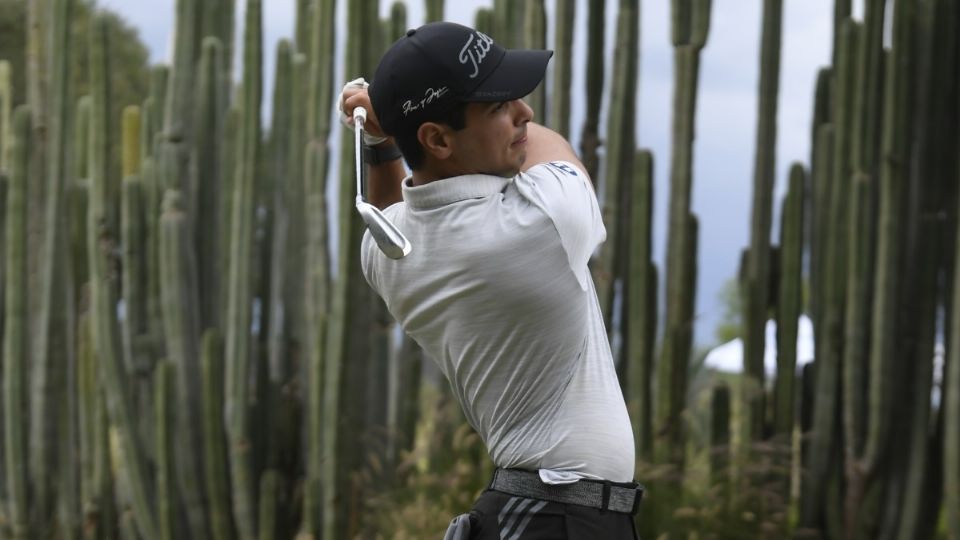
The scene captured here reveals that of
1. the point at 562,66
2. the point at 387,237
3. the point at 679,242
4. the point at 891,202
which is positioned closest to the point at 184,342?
the point at 562,66

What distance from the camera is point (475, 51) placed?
242cm

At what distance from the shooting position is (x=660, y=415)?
5.82 metres

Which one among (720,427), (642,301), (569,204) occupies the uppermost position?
(569,204)

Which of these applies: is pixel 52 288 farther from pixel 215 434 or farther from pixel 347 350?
pixel 347 350

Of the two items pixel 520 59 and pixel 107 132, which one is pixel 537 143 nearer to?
pixel 520 59

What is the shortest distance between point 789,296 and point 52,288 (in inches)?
146

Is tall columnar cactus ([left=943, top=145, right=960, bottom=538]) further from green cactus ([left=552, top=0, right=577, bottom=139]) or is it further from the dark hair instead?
the dark hair

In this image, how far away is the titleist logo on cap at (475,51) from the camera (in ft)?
7.84

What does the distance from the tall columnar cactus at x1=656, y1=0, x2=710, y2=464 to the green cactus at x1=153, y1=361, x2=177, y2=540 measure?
228cm

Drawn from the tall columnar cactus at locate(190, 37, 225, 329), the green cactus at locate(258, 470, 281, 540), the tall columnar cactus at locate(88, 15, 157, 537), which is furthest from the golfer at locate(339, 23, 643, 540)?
the tall columnar cactus at locate(88, 15, 157, 537)

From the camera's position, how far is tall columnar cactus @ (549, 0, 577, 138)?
5902 mm

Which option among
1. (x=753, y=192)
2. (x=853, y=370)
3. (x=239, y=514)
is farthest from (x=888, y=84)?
(x=239, y=514)

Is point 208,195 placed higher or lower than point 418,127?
lower

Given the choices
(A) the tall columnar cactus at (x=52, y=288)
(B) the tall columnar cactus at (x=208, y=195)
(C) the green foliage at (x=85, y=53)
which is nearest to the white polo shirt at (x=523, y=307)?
(B) the tall columnar cactus at (x=208, y=195)
